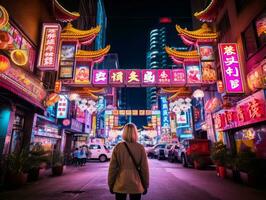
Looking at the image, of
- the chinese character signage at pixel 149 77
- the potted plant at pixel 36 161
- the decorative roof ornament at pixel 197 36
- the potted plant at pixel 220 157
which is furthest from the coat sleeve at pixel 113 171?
the decorative roof ornament at pixel 197 36

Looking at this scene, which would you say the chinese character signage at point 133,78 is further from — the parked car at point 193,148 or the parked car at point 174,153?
the parked car at point 174,153

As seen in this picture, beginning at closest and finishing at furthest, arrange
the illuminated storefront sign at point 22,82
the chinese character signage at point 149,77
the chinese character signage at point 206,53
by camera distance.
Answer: the illuminated storefront sign at point 22,82 → the chinese character signage at point 149,77 → the chinese character signage at point 206,53

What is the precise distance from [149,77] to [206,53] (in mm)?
5359

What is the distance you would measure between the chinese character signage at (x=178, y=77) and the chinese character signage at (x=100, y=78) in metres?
5.67

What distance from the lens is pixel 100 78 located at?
1648 centimetres

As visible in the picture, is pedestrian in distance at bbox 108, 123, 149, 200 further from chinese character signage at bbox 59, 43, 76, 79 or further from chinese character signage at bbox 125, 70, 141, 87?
chinese character signage at bbox 125, 70, 141, 87

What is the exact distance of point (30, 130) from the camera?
43.5 feet

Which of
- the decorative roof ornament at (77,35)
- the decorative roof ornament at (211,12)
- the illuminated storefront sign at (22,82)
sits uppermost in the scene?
the decorative roof ornament at (211,12)

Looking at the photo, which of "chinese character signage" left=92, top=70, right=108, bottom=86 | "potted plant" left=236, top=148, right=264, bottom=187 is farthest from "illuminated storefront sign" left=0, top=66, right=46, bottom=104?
"potted plant" left=236, top=148, right=264, bottom=187

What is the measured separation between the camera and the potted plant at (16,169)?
7.88 metres

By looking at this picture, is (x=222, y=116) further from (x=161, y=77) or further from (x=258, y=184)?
(x=258, y=184)

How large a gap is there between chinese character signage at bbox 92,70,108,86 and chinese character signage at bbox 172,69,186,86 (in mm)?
5671

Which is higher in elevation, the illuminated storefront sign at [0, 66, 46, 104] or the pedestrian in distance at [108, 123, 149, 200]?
the illuminated storefront sign at [0, 66, 46, 104]

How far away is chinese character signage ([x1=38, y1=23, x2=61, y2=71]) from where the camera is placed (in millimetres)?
12836
